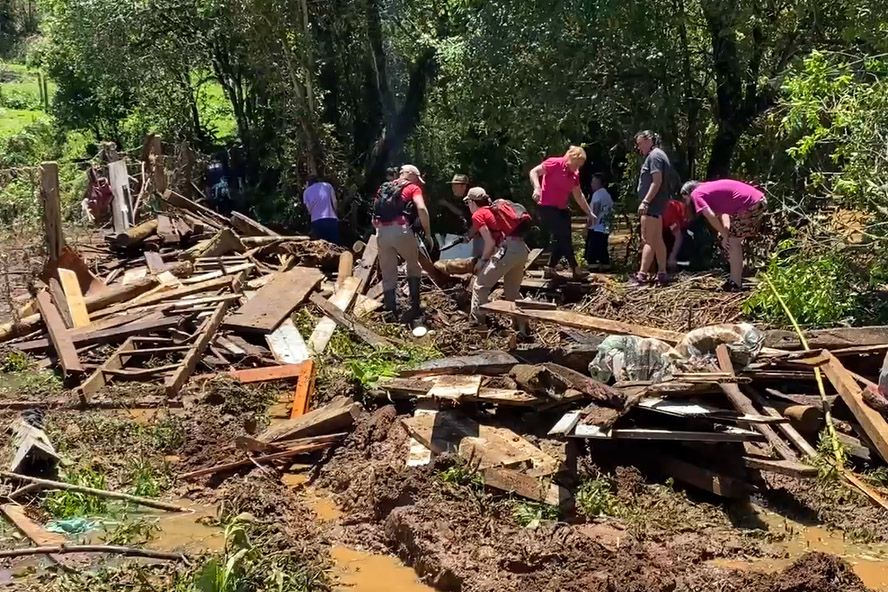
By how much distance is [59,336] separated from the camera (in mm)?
10297

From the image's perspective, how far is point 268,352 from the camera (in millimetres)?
10383

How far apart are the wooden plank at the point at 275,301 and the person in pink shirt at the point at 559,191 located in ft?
Answer: 9.77

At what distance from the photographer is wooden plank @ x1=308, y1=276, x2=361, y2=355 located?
10523 mm

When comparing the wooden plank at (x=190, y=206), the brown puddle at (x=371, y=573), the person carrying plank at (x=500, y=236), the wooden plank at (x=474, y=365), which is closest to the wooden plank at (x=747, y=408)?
the wooden plank at (x=474, y=365)

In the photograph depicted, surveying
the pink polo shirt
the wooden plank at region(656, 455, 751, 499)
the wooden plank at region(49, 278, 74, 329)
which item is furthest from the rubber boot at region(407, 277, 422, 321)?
the wooden plank at region(656, 455, 751, 499)

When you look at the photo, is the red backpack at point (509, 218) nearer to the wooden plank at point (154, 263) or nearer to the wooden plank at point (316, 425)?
the wooden plank at point (316, 425)

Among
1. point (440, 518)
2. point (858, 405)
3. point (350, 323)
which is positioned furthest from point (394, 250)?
point (858, 405)

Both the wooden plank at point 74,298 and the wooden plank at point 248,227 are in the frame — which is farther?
the wooden plank at point 248,227

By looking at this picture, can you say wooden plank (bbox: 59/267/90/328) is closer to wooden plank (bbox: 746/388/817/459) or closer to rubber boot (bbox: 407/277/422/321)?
rubber boot (bbox: 407/277/422/321)

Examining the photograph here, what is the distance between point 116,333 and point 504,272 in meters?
4.18

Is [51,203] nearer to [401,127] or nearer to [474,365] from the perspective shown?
[474,365]

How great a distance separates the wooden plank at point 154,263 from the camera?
43.0 feet

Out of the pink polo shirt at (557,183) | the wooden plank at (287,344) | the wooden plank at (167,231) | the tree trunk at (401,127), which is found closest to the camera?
the wooden plank at (287,344)

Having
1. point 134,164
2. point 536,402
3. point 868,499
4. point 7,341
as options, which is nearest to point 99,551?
point 536,402
